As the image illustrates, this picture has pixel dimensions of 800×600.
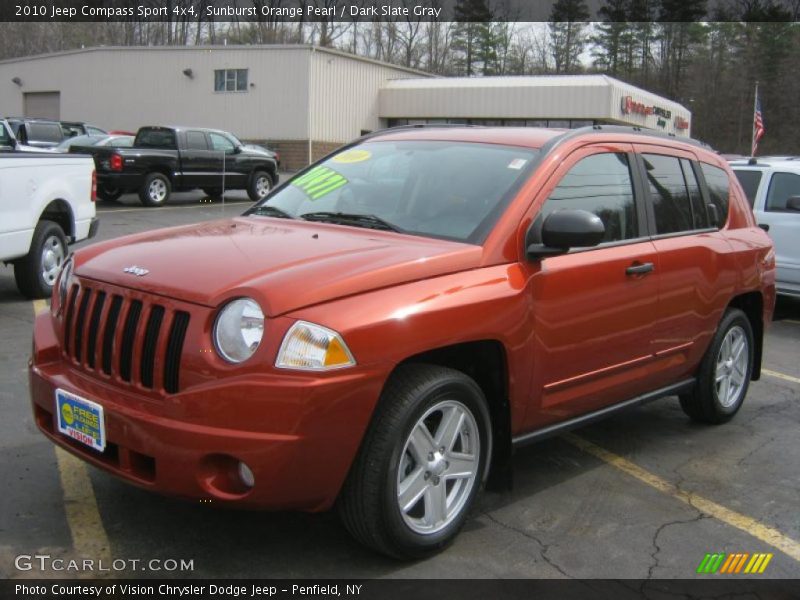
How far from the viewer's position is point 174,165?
1867 centimetres

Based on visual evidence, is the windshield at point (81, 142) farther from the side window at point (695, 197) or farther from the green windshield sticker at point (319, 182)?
the side window at point (695, 197)

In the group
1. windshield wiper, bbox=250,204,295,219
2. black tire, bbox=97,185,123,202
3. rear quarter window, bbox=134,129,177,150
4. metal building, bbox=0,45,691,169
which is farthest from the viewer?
metal building, bbox=0,45,691,169

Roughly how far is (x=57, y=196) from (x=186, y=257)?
18.4 ft

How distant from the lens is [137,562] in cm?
329

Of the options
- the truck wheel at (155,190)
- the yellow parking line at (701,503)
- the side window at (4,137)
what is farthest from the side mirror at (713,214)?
the truck wheel at (155,190)

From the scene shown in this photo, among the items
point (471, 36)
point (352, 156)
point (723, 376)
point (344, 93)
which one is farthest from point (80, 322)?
point (471, 36)

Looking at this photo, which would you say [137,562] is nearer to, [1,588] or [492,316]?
[1,588]

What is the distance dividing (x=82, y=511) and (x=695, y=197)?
388cm

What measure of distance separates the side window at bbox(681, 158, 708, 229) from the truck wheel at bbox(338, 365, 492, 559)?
7.55 feet

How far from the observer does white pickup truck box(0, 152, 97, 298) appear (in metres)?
7.70

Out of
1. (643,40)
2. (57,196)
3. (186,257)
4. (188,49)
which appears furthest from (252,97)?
(643,40)

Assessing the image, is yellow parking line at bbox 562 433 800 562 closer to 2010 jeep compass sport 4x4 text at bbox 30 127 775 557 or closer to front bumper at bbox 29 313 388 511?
2010 jeep compass sport 4x4 text at bbox 30 127 775 557

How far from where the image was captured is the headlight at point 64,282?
369 cm

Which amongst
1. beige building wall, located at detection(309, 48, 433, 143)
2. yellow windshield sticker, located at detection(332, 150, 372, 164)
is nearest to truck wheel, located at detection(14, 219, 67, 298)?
yellow windshield sticker, located at detection(332, 150, 372, 164)
